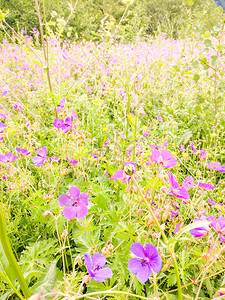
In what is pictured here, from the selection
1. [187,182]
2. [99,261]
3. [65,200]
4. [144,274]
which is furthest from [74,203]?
[187,182]

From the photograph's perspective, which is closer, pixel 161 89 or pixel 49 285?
pixel 49 285

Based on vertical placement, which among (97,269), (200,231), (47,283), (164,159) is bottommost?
(47,283)

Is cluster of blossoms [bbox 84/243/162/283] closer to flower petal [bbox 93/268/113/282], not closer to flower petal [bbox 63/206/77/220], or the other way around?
flower petal [bbox 93/268/113/282]

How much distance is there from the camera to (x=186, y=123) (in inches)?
101

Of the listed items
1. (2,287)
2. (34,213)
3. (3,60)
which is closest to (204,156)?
(34,213)

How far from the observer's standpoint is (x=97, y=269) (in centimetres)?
67

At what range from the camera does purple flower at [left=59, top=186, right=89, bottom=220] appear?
0.73m

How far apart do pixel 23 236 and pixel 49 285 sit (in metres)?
0.58

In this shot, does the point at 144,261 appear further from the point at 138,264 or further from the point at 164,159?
the point at 164,159

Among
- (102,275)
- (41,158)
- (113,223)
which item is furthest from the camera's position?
(41,158)

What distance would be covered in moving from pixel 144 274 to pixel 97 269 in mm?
150

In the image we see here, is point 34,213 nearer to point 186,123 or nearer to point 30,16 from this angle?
point 186,123

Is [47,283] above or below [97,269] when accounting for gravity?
below

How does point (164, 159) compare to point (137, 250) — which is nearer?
point (137, 250)
